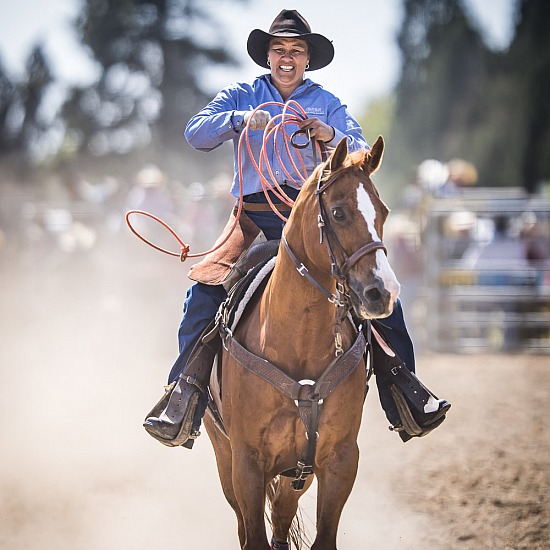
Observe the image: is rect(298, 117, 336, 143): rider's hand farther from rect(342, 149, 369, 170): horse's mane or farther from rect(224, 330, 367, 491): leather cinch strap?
rect(224, 330, 367, 491): leather cinch strap

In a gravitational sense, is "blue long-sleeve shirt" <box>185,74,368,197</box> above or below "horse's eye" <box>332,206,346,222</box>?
above

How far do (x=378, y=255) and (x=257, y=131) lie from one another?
134 centimetres

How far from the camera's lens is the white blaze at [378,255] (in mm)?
3027

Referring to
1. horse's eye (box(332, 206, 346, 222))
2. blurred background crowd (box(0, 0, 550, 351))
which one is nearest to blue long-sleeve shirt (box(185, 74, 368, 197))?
horse's eye (box(332, 206, 346, 222))

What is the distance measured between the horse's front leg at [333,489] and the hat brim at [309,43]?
1823 millimetres

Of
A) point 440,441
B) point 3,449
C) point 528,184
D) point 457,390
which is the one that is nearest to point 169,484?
point 3,449

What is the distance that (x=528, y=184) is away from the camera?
25.0m

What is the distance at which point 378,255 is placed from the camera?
3.08 meters

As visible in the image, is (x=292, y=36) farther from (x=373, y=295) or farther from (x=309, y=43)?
(x=373, y=295)

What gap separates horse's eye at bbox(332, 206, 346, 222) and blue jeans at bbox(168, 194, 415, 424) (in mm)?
1017

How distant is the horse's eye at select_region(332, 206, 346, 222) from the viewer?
126 inches

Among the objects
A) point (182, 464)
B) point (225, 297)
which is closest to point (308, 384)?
point (225, 297)

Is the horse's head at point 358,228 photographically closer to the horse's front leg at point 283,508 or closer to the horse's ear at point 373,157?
the horse's ear at point 373,157

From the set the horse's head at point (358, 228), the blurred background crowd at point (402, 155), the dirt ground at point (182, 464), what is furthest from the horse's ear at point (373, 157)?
the blurred background crowd at point (402, 155)
